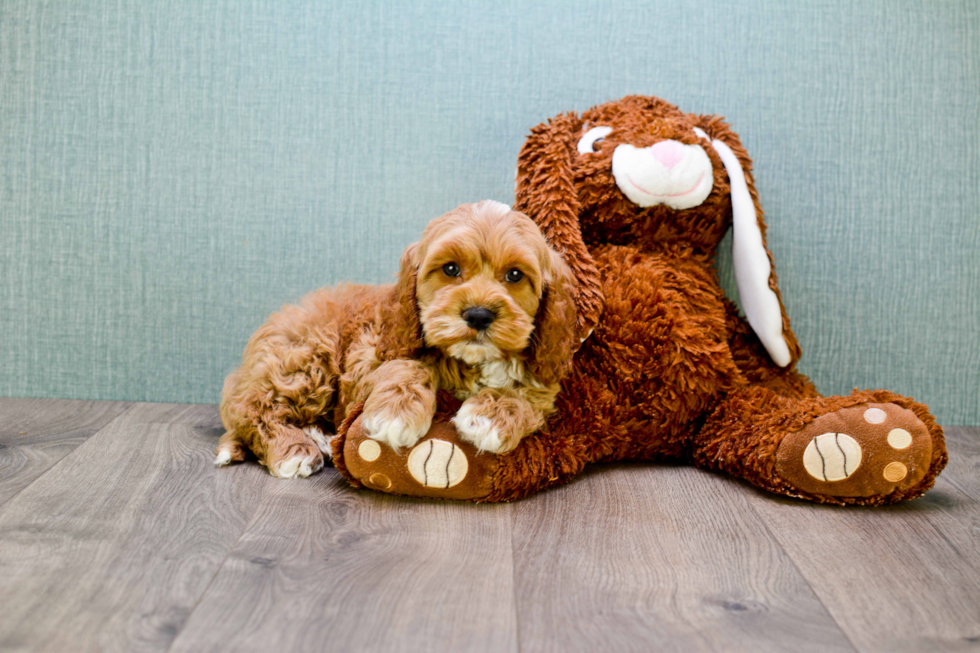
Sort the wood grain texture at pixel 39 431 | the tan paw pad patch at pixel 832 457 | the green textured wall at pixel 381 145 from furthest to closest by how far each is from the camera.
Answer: the green textured wall at pixel 381 145
the wood grain texture at pixel 39 431
the tan paw pad patch at pixel 832 457

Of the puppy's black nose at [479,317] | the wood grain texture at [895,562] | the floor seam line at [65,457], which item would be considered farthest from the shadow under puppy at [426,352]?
the wood grain texture at [895,562]

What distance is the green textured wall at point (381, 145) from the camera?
6.96 ft

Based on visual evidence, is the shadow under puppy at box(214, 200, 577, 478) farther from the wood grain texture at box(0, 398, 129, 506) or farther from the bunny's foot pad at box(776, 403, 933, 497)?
the bunny's foot pad at box(776, 403, 933, 497)

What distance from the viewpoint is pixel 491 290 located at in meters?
1.45

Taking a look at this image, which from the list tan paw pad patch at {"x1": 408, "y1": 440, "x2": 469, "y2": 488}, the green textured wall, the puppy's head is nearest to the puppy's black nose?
the puppy's head

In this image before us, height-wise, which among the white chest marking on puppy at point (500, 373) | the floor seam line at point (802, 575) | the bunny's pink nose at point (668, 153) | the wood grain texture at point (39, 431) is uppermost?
the bunny's pink nose at point (668, 153)

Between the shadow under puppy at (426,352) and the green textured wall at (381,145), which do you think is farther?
the green textured wall at (381,145)

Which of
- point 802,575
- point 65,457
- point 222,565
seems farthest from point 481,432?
point 65,457

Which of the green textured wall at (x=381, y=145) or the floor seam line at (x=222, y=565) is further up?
the green textured wall at (x=381, y=145)

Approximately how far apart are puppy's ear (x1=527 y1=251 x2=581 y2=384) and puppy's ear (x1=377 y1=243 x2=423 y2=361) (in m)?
0.25

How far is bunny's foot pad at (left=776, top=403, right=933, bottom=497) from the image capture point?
1507 mm

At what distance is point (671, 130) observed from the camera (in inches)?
70.7

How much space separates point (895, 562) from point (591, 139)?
1153 millimetres

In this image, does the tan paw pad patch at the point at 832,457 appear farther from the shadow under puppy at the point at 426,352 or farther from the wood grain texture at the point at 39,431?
the wood grain texture at the point at 39,431
